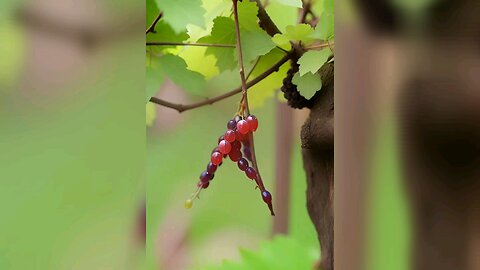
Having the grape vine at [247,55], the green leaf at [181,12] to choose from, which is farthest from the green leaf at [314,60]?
the green leaf at [181,12]

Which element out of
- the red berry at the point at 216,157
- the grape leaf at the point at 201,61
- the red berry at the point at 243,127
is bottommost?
the red berry at the point at 216,157

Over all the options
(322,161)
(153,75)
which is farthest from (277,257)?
(153,75)

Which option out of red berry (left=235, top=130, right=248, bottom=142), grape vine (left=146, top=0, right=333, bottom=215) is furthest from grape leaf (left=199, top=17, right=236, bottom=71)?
red berry (left=235, top=130, right=248, bottom=142)

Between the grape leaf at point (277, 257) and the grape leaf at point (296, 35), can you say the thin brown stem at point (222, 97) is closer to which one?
the grape leaf at point (296, 35)

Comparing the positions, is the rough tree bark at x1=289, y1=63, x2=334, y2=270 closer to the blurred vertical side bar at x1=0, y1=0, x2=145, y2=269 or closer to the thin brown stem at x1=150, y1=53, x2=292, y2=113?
the thin brown stem at x1=150, y1=53, x2=292, y2=113

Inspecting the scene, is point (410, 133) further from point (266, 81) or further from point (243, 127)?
point (266, 81)

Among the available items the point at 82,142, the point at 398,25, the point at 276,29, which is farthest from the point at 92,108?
the point at 276,29
